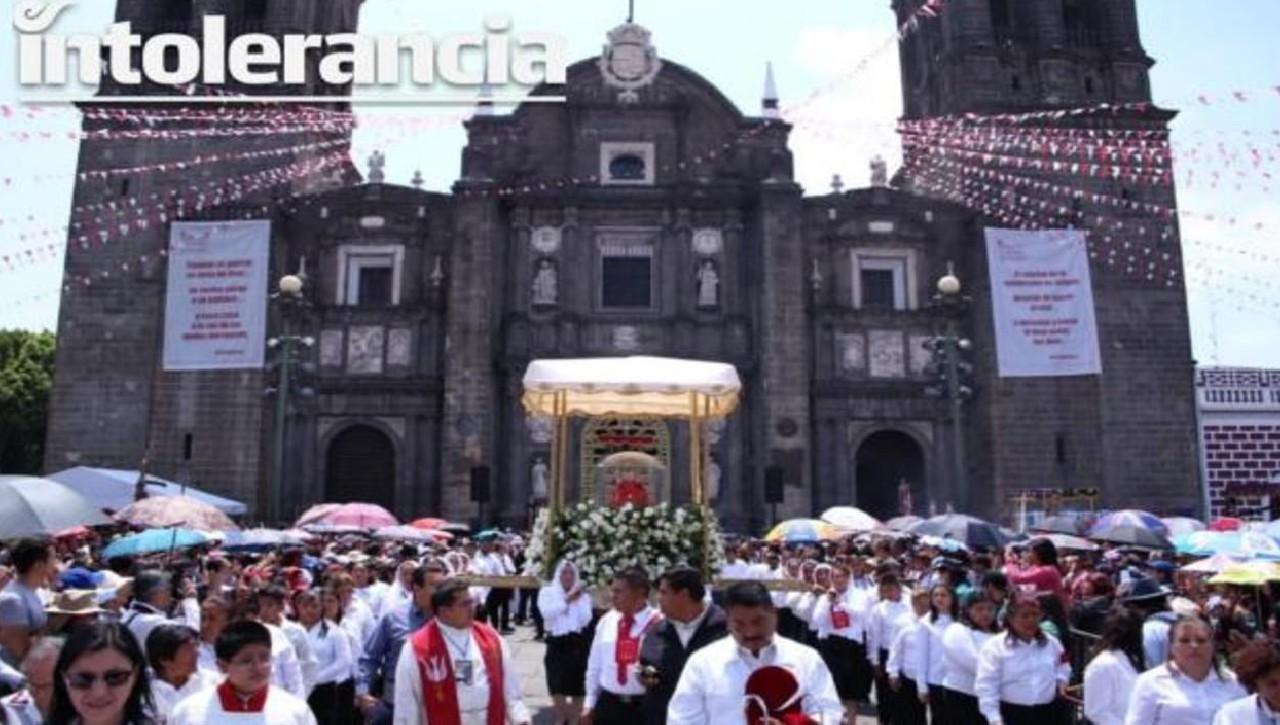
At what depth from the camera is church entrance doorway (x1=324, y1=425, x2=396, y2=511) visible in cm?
3086

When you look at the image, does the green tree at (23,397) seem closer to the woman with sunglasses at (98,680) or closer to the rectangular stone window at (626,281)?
the rectangular stone window at (626,281)

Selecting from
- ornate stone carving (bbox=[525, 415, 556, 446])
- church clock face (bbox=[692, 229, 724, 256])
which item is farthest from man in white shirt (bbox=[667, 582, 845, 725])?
church clock face (bbox=[692, 229, 724, 256])

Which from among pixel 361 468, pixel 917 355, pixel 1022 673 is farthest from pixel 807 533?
pixel 361 468

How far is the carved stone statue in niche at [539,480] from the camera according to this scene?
29.2m

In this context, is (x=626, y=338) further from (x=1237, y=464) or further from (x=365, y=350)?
(x=1237, y=464)

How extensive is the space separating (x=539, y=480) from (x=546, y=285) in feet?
17.4

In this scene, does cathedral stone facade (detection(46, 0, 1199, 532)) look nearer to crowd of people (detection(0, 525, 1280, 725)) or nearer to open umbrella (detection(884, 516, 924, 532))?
open umbrella (detection(884, 516, 924, 532))

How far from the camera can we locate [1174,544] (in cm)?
1526

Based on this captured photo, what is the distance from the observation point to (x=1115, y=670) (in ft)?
21.0

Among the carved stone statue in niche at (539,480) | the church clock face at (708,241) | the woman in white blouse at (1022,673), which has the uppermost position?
the church clock face at (708,241)

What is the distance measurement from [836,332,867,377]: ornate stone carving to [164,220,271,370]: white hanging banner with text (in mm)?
15100

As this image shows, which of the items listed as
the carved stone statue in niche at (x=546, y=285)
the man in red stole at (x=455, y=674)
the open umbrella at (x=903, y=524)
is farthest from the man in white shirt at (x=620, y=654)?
the carved stone statue in niche at (x=546, y=285)

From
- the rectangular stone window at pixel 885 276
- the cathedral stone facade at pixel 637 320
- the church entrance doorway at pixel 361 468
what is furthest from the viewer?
the rectangular stone window at pixel 885 276

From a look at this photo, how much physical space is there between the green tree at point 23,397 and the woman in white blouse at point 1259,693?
151 feet
